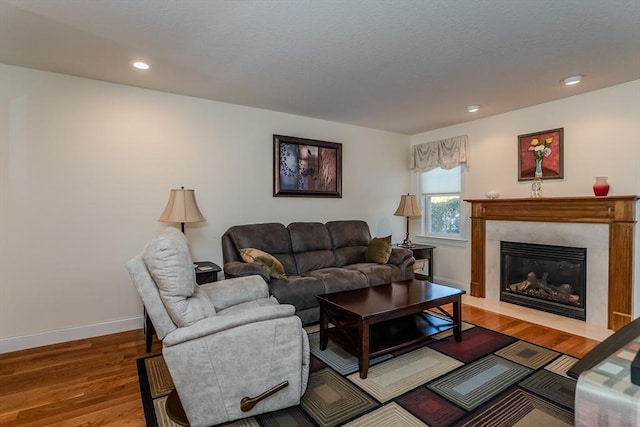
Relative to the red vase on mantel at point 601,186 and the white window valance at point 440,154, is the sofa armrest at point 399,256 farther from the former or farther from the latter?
the red vase on mantel at point 601,186

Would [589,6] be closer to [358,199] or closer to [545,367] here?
[545,367]

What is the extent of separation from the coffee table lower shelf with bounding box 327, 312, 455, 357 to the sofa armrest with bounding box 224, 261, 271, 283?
2.61 ft

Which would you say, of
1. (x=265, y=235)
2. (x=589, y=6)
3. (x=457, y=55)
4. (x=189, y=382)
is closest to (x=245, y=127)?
(x=265, y=235)

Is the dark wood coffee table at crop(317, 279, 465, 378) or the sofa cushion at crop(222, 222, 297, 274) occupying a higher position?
the sofa cushion at crop(222, 222, 297, 274)

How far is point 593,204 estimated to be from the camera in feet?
10.7

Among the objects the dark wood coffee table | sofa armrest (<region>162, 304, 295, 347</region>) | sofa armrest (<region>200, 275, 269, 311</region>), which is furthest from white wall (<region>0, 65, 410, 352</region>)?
sofa armrest (<region>162, 304, 295, 347</region>)

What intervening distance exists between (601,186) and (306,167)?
10.5 ft

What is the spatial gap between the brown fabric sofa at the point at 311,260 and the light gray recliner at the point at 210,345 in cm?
115

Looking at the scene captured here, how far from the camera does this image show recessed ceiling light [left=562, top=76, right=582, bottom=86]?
301 cm

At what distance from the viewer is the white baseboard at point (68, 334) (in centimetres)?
279

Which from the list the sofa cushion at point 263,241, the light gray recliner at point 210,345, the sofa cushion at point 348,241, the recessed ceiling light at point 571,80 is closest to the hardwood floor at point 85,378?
the light gray recliner at point 210,345

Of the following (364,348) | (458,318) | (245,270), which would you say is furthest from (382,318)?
(245,270)

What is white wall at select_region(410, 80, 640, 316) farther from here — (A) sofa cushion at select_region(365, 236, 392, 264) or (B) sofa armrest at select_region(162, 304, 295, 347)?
(B) sofa armrest at select_region(162, 304, 295, 347)

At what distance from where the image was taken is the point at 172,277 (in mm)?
1724
